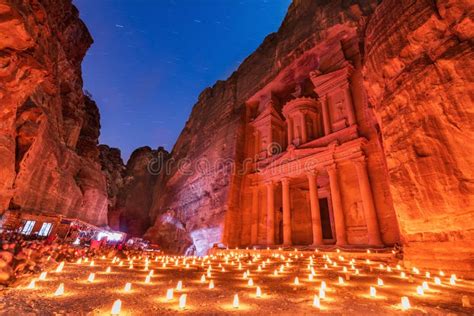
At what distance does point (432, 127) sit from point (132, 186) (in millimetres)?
43733

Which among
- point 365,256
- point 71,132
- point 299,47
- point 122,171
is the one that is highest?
point 299,47

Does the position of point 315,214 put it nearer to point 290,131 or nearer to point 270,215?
point 270,215

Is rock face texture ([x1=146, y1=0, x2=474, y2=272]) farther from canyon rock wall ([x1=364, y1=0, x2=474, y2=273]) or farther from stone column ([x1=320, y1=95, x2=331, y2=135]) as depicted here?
stone column ([x1=320, y1=95, x2=331, y2=135])

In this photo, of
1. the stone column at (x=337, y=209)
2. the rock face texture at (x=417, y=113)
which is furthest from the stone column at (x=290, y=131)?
the rock face texture at (x=417, y=113)

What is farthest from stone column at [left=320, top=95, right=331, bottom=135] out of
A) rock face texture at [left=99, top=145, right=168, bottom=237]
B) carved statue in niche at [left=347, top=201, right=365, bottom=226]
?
rock face texture at [left=99, top=145, right=168, bottom=237]

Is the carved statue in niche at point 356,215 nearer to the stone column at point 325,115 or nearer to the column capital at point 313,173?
the column capital at point 313,173

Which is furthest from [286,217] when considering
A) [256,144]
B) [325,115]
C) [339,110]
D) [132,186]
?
[132,186]

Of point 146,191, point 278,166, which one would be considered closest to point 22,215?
point 278,166

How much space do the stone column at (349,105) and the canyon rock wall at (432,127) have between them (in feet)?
24.2

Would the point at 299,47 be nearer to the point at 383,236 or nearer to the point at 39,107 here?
the point at 383,236

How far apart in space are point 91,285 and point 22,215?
13.3 metres

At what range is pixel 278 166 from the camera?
1819cm

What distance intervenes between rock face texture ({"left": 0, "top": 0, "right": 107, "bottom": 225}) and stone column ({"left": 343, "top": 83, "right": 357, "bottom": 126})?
57.0 ft

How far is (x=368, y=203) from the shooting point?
43.0 feet
